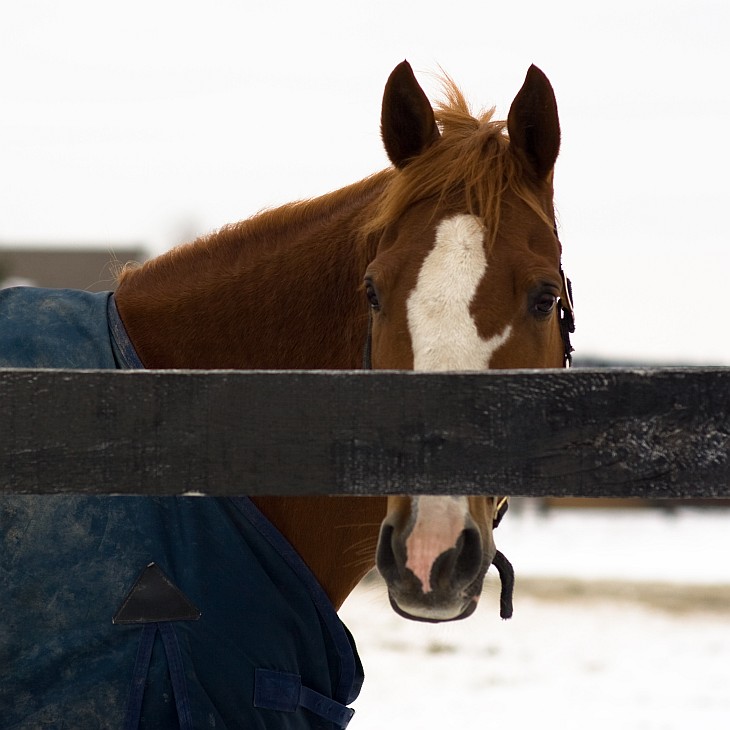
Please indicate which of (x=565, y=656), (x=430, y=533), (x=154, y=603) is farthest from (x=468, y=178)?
(x=565, y=656)

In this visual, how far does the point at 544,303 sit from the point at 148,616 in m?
1.10

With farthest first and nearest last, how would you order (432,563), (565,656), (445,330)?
1. (565,656)
2. (445,330)
3. (432,563)

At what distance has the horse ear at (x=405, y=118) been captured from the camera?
238cm

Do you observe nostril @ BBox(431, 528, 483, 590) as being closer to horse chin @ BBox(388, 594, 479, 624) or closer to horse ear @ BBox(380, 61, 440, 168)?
horse chin @ BBox(388, 594, 479, 624)

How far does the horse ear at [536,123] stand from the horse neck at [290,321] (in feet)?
1.51

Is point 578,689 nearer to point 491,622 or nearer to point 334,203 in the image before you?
point 491,622

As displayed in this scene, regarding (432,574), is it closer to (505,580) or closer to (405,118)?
(505,580)

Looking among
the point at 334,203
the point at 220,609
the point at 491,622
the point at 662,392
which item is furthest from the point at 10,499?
the point at 491,622

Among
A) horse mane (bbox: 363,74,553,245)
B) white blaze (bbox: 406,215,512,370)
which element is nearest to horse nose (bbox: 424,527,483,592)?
white blaze (bbox: 406,215,512,370)

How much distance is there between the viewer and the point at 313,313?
249 cm

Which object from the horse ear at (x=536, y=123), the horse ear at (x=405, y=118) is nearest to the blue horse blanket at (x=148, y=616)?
the horse ear at (x=405, y=118)

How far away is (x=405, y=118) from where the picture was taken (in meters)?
2.40

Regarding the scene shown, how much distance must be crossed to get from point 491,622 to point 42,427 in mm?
6339

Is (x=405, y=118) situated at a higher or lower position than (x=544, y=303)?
higher
